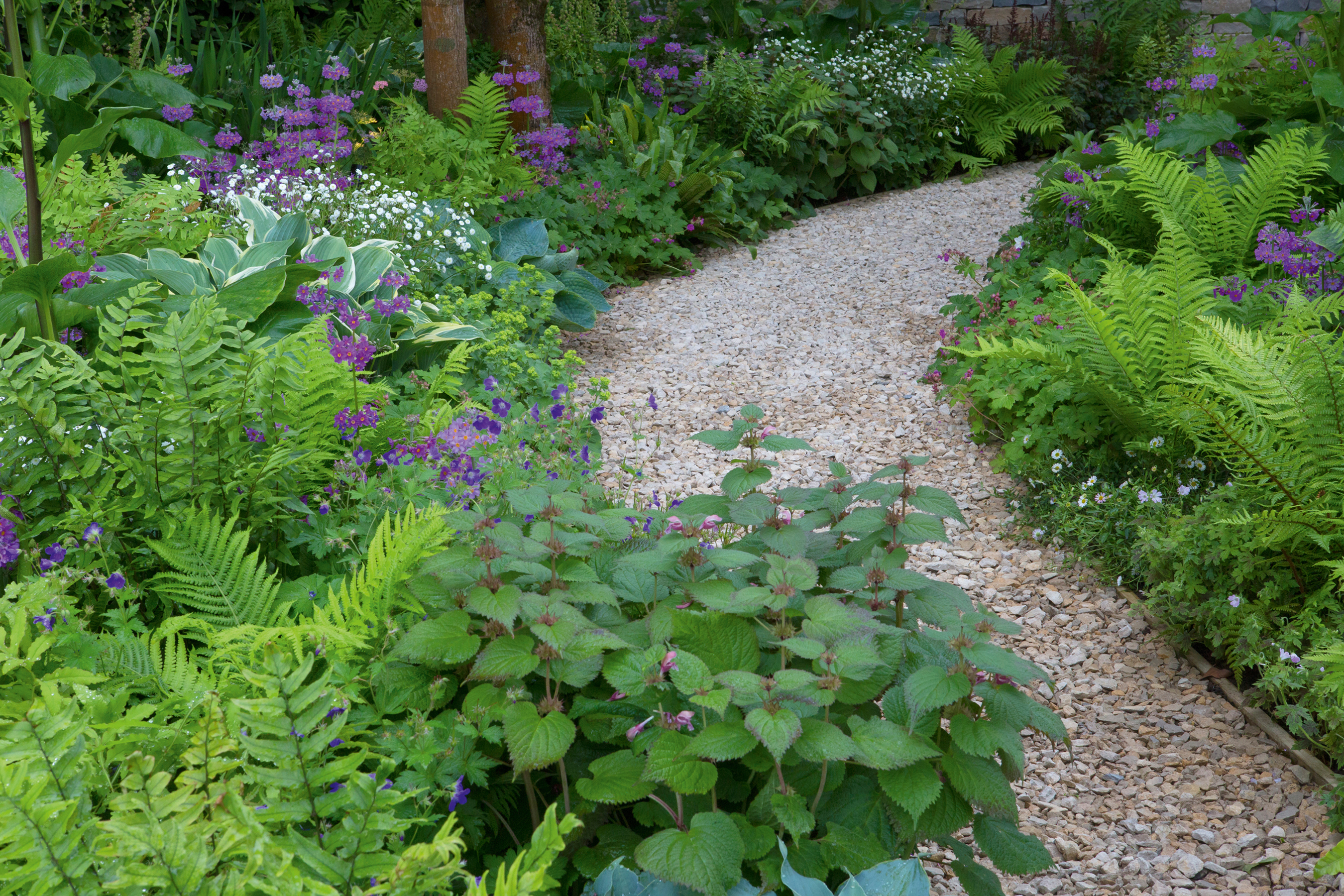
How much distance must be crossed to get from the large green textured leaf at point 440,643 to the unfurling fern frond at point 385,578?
0.09m

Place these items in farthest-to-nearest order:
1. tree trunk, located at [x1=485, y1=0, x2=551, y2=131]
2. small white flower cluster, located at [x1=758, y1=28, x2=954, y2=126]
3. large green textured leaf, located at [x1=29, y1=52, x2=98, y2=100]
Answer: small white flower cluster, located at [x1=758, y1=28, x2=954, y2=126]
tree trunk, located at [x1=485, y1=0, x2=551, y2=131]
large green textured leaf, located at [x1=29, y1=52, x2=98, y2=100]

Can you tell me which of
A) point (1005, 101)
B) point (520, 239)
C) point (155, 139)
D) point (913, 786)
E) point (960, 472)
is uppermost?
point (913, 786)

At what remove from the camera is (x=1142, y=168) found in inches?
146

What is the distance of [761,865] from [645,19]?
6.55 m

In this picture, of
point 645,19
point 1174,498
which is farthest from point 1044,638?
point 645,19

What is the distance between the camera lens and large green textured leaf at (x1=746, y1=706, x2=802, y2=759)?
1249mm

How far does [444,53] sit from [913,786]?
4.82 metres

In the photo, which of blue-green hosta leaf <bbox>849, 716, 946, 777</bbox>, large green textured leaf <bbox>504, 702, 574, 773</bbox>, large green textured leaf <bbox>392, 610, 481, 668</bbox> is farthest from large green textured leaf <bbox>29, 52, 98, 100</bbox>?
blue-green hosta leaf <bbox>849, 716, 946, 777</bbox>

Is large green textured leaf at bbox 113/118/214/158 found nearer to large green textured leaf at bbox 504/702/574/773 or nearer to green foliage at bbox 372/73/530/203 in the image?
green foliage at bbox 372/73/530/203

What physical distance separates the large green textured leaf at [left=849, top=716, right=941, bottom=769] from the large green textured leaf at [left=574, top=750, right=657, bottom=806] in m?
0.31

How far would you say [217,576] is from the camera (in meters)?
1.77

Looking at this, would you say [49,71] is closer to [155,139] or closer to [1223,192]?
[155,139]

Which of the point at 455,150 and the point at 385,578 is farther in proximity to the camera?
the point at 455,150

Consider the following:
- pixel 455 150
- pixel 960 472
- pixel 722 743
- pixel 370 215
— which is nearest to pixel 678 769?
pixel 722 743
